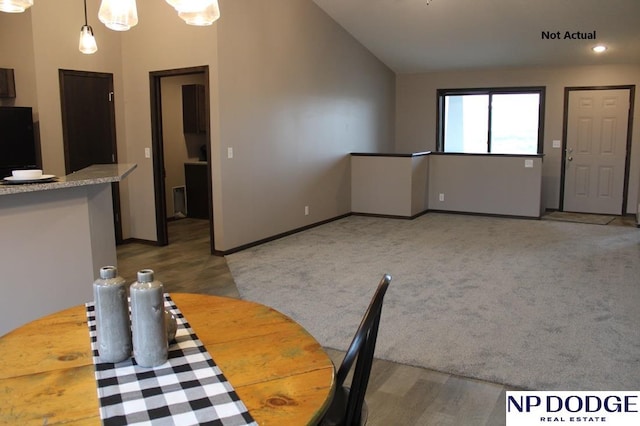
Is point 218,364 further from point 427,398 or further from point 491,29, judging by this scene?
point 491,29

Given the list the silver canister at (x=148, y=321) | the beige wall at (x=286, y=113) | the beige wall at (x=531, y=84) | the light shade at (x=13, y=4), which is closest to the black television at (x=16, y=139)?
the beige wall at (x=286, y=113)

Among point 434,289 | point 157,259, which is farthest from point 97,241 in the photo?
point 434,289

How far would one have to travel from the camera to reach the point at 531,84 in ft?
27.6

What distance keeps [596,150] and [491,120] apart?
1657 millimetres

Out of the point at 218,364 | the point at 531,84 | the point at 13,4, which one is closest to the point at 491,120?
the point at 531,84

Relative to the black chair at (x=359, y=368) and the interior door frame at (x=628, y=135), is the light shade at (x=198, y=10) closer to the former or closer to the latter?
the black chair at (x=359, y=368)

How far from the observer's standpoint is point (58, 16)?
536 centimetres

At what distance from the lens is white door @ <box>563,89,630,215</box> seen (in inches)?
313

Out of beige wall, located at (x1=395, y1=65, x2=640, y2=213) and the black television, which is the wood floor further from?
beige wall, located at (x1=395, y1=65, x2=640, y2=213)

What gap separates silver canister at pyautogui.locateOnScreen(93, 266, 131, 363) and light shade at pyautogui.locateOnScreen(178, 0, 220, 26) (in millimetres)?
1259

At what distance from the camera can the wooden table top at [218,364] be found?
1187 millimetres

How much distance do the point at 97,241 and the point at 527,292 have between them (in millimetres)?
3279

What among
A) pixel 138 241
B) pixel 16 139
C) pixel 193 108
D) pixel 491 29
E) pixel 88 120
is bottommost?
pixel 138 241

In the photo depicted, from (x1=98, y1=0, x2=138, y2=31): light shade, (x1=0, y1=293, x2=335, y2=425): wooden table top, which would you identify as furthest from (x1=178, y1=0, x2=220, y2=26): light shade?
(x1=0, y1=293, x2=335, y2=425): wooden table top
